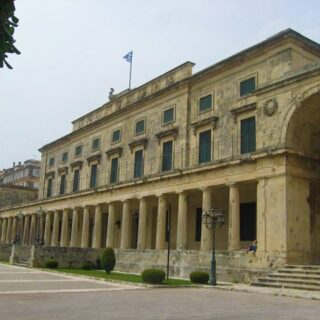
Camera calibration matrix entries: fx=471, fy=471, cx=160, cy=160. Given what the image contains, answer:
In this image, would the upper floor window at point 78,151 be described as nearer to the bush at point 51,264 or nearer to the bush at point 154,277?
the bush at point 51,264

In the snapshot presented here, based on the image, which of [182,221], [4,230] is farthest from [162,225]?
[4,230]

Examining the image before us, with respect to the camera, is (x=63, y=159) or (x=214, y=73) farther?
(x=63, y=159)

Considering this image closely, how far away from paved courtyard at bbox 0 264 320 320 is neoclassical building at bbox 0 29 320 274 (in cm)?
712

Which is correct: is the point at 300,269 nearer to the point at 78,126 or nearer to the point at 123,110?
the point at 123,110

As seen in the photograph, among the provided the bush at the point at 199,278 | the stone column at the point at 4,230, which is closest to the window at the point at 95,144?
the stone column at the point at 4,230

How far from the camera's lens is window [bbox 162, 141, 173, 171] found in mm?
33750

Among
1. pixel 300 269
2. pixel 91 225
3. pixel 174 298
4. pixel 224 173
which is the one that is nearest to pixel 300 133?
pixel 224 173

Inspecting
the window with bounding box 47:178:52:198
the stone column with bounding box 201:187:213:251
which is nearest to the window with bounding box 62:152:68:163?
the window with bounding box 47:178:52:198

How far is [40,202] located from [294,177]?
1311 inches

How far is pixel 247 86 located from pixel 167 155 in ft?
27.6

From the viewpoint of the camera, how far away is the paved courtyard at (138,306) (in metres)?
11.2

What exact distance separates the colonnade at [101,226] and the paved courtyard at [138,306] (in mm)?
9061

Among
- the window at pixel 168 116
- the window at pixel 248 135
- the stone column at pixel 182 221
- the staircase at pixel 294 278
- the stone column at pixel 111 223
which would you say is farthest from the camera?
the stone column at pixel 111 223

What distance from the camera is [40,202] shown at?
50.2 metres
